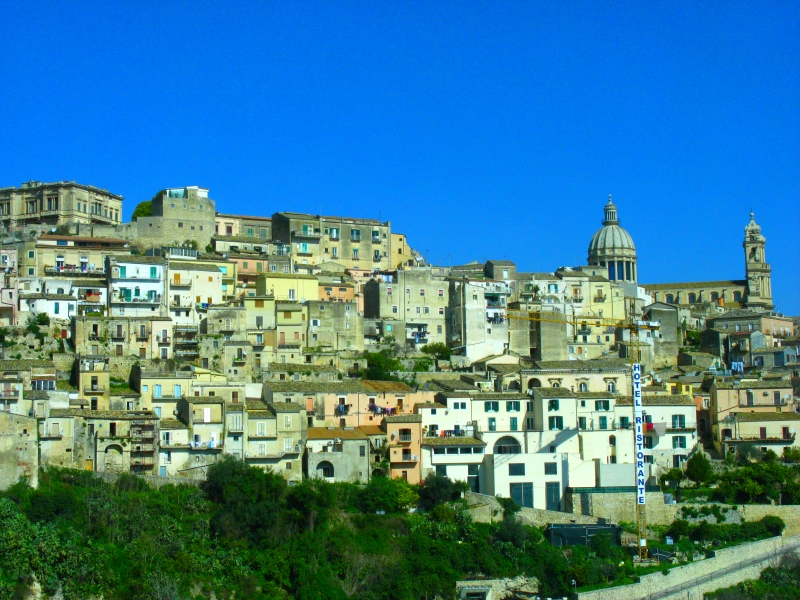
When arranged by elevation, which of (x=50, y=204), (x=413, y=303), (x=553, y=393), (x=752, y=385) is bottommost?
(x=553, y=393)

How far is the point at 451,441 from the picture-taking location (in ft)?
180

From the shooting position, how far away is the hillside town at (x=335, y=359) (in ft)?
169

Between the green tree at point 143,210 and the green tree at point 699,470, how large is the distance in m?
34.8

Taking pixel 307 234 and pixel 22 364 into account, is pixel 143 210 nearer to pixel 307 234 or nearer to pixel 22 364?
pixel 307 234

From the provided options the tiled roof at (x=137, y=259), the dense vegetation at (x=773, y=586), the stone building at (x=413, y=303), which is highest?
the tiled roof at (x=137, y=259)

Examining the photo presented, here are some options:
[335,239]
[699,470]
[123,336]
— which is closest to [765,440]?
[699,470]

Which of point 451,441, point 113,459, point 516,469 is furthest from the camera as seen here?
point 451,441

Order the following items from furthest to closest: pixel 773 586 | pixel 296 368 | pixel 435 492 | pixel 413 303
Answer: pixel 413 303, pixel 296 368, pixel 773 586, pixel 435 492

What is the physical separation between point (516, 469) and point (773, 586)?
1143cm

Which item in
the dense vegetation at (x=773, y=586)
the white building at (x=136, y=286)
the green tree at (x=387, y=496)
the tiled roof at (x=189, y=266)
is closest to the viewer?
the green tree at (x=387, y=496)

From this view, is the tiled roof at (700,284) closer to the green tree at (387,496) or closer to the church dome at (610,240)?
the church dome at (610,240)

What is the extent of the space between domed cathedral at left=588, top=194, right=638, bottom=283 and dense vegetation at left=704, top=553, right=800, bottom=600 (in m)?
44.9

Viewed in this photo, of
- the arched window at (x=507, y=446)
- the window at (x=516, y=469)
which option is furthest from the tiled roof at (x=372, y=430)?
the window at (x=516, y=469)

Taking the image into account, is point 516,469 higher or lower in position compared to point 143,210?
lower
